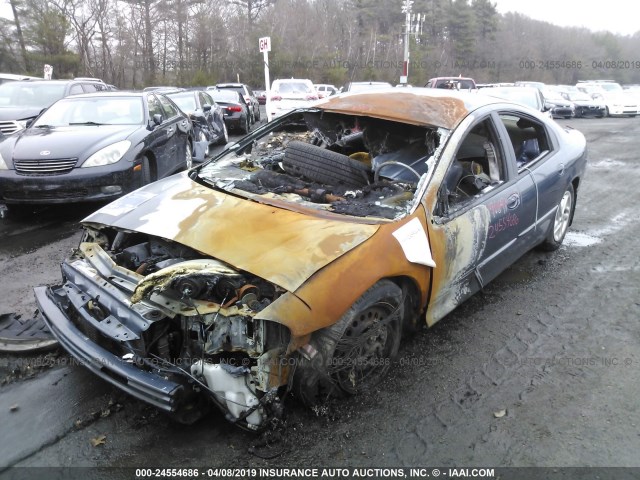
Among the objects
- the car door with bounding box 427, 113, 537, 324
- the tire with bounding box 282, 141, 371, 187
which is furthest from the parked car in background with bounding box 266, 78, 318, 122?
the car door with bounding box 427, 113, 537, 324

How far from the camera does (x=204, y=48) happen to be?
37844 millimetres

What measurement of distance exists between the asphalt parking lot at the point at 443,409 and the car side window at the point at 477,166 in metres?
0.99

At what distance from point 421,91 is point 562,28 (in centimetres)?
9181

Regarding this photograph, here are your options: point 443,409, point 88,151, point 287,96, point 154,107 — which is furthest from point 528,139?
point 287,96

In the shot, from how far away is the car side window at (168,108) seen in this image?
7.77 metres

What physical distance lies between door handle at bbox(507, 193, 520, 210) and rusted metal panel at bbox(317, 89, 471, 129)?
74 cm

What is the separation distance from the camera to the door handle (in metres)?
3.72

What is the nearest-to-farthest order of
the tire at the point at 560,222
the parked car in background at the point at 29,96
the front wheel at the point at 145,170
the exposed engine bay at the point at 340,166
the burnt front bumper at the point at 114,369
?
the burnt front bumper at the point at 114,369 < the exposed engine bay at the point at 340,166 < the tire at the point at 560,222 < the front wheel at the point at 145,170 < the parked car in background at the point at 29,96

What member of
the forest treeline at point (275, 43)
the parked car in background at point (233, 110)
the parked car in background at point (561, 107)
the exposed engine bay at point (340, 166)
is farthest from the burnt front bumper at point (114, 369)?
the forest treeline at point (275, 43)

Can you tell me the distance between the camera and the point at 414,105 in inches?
145

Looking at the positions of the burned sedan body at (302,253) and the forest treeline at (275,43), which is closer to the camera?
the burned sedan body at (302,253)

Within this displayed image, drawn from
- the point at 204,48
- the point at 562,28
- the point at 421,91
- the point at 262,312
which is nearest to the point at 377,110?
the point at 421,91

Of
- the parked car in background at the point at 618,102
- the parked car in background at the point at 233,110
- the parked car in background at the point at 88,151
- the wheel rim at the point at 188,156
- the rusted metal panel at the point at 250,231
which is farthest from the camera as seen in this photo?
the parked car in background at the point at 618,102

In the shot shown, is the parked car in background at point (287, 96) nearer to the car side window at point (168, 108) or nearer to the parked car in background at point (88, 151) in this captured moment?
the car side window at point (168, 108)
